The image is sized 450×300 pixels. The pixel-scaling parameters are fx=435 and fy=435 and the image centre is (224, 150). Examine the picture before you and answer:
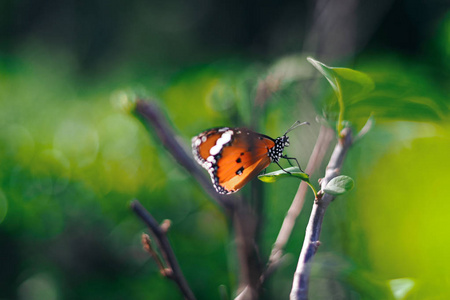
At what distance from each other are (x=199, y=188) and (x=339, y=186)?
1.30 ft

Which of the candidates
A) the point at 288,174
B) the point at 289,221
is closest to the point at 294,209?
the point at 289,221

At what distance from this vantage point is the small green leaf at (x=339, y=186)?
1.12 ft

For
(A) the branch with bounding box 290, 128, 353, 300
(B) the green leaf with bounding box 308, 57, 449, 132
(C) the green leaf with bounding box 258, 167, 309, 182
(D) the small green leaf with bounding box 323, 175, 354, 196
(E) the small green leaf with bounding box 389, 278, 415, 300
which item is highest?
(B) the green leaf with bounding box 308, 57, 449, 132

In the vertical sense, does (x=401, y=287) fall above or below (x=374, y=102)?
below

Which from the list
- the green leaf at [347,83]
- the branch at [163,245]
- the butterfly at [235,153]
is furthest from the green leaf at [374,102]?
the branch at [163,245]

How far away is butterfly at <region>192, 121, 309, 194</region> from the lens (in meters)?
0.56

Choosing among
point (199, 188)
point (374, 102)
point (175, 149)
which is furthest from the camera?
point (199, 188)

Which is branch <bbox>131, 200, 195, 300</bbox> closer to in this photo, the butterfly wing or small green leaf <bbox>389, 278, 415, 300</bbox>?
the butterfly wing

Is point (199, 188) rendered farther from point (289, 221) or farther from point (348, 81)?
point (348, 81)

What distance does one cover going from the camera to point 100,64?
9.58ft

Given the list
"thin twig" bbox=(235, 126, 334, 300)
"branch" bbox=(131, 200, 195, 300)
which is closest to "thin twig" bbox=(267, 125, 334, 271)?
"thin twig" bbox=(235, 126, 334, 300)

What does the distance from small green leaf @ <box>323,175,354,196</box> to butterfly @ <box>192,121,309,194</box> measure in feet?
0.63

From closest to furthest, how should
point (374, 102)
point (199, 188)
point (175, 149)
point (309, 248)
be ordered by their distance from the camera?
point (309, 248), point (374, 102), point (175, 149), point (199, 188)

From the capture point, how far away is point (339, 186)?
349 millimetres
